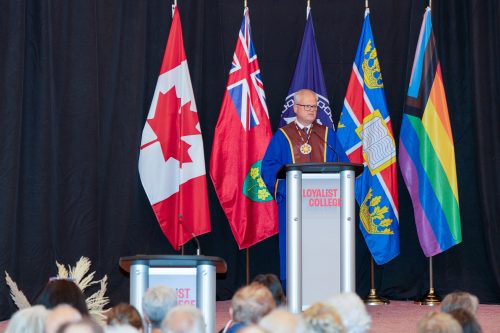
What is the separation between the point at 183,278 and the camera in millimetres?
4699

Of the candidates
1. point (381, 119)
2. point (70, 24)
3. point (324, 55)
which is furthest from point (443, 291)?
point (70, 24)

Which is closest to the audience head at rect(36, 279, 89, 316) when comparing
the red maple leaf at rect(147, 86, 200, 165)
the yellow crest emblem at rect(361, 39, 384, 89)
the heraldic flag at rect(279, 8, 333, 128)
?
the red maple leaf at rect(147, 86, 200, 165)

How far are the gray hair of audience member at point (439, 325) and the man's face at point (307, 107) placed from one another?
3.90 m

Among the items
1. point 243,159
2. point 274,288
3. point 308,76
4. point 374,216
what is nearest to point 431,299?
point 374,216

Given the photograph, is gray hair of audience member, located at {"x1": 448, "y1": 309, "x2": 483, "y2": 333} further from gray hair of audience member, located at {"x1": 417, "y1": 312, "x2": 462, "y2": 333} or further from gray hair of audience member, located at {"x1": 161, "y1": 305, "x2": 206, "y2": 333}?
gray hair of audience member, located at {"x1": 161, "y1": 305, "x2": 206, "y2": 333}

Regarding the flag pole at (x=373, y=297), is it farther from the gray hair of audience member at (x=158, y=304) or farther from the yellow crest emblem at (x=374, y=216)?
the gray hair of audience member at (x=158, y=304)

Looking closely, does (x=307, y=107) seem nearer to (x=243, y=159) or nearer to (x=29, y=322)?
(x=243, y=159)

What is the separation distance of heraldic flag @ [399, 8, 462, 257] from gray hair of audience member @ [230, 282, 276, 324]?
469 cm

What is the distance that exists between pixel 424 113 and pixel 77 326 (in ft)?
19.3

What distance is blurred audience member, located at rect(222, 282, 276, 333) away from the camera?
3203 millimetres

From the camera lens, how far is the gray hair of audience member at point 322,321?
2.61 metres

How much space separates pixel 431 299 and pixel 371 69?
2.24 metres

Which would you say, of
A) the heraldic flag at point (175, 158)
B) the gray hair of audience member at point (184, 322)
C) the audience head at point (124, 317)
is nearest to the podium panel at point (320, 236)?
the heraldic flag at point (175, 158)

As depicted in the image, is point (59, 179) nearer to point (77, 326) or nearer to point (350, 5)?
point (350, 5)
